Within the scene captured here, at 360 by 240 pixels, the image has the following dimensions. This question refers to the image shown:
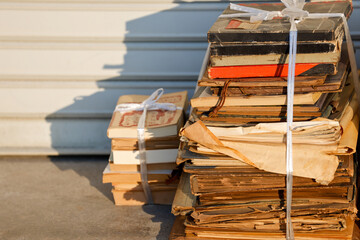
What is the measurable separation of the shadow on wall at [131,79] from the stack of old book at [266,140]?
48.6 inches

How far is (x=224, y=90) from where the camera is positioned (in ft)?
9.93

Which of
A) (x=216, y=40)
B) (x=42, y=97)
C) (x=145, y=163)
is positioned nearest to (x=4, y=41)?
(x=42, y=97)

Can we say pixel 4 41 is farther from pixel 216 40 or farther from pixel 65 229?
pixel 216 40

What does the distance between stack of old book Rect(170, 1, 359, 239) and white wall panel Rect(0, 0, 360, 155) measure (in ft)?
4.14

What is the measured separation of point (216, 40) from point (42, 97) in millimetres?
2181

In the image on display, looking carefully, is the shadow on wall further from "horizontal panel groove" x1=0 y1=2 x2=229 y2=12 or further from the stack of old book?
the stack of old book

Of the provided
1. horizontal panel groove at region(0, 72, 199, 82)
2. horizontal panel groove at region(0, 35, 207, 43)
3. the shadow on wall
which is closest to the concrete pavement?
the shadow on wall

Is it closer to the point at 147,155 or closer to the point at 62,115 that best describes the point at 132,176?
the point at 147,155

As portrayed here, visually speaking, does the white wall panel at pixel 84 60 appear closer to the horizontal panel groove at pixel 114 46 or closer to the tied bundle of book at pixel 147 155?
the horizontal panel groove at pixel 114 46

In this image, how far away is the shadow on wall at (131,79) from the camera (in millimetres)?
4410

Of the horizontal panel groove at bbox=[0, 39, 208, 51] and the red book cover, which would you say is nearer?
the red book cover

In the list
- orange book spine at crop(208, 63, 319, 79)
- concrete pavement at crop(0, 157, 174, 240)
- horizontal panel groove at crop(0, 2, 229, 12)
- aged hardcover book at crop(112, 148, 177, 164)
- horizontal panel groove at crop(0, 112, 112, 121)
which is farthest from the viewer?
horizontal panel groove at crop(0, 112, 112, 121)

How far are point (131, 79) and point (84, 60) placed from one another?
0.41 m

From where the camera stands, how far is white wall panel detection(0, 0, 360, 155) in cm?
442
